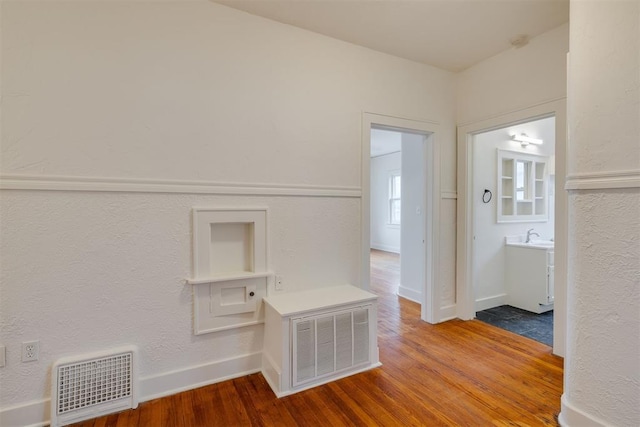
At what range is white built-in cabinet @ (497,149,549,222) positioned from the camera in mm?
3850

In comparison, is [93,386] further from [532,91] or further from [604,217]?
[532,91]

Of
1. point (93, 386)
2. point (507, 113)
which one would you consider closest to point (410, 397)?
point (93, 386)

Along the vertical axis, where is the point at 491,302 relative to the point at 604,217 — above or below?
below

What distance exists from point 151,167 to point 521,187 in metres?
4.28

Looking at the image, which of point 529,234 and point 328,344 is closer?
point 328,344

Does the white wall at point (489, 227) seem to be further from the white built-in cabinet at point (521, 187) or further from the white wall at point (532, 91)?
the white wall at point (532, 91)

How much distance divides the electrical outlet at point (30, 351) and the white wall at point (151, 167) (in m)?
0.03

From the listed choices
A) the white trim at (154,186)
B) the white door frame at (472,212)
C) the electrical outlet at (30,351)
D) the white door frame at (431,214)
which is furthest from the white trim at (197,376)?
the white door frame at (472,212)

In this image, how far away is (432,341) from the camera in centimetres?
285

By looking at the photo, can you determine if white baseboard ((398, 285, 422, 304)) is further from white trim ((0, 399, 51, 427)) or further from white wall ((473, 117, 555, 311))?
white trim ((0, 399, 51, 427))

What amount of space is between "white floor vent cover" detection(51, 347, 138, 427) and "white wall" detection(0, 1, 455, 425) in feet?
0.28

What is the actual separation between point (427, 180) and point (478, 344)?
1629mm

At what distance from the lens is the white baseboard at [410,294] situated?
400 centimetres

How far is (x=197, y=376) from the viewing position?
217 centimetres
